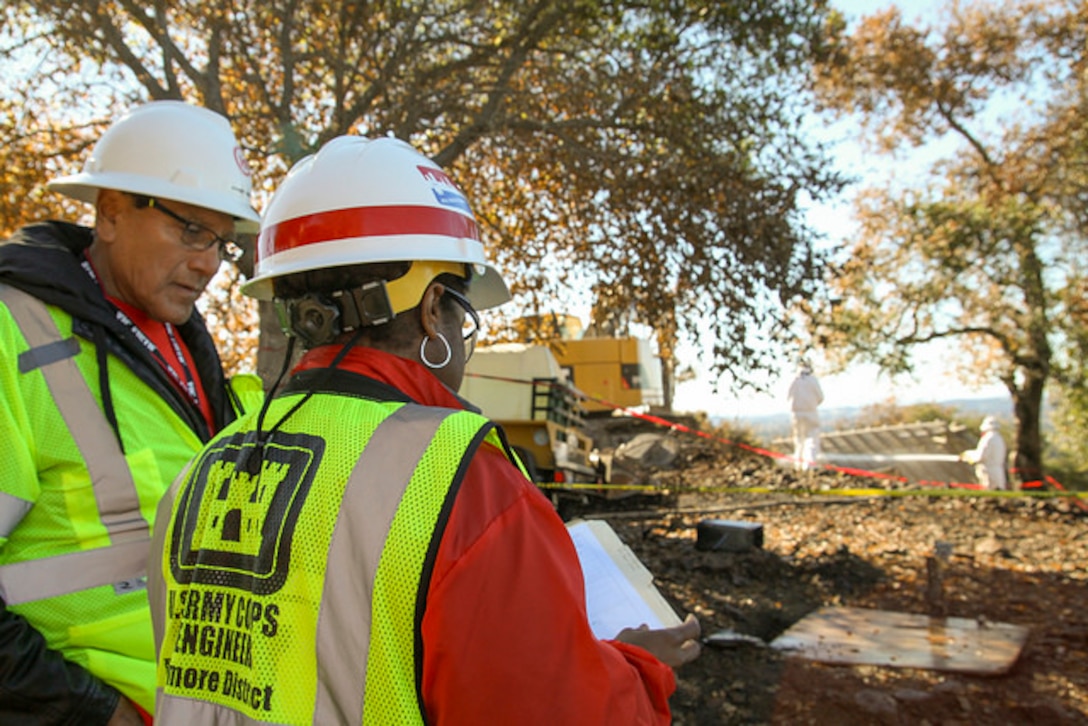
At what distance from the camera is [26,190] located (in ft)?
27.7

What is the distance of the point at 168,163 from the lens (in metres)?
2.36

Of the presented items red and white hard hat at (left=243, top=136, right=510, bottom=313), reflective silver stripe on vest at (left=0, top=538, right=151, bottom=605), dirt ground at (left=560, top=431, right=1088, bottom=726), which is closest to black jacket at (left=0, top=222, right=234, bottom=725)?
reflective silver stripe on vest at (left=0, top=538, right=151, bottom=605)

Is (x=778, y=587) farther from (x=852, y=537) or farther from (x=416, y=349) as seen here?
(x=416, y=349)

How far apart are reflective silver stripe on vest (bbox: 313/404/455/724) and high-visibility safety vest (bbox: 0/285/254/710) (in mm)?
857

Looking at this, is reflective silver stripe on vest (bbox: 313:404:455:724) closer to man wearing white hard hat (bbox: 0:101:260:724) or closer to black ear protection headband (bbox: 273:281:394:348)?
black ear protection headband (bbox: 273:281:394:348)

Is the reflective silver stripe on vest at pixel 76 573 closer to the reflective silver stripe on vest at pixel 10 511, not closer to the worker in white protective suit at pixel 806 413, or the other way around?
the reflective silver stripe on vest at pixel 10 511

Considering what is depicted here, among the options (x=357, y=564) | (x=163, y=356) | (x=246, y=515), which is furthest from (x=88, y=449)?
(x=357, y=564)

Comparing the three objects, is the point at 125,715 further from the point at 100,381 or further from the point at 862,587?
the point at 862,587

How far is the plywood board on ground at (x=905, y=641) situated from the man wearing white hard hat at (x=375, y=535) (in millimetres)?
4446

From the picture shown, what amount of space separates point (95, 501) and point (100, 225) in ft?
2.90

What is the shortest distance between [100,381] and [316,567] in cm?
103

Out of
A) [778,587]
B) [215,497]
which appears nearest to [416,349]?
[215,497]

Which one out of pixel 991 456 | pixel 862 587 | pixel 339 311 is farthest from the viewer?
pixel 991 456

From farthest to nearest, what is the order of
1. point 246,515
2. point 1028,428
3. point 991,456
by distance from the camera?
point 1028,428 → point 991,456 → point 246,515
